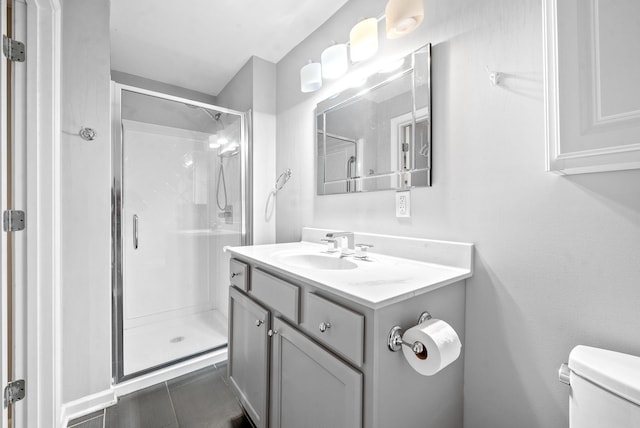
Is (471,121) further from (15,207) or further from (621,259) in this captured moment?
(15,207)

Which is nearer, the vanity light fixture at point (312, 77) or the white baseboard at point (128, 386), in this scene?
the white baseboard at point (128, 386)

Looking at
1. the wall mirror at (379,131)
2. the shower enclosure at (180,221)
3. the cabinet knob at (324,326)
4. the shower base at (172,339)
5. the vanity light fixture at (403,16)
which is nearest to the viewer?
the cabinet knob at (324,326)

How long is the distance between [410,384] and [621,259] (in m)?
0.68

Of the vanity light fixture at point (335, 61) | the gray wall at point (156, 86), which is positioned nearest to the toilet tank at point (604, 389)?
the vanity light fixture at point (335, 61)

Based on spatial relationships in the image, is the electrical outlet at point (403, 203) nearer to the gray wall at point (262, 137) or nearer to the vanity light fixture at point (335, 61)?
the vanity light fixture at point (335, 61)

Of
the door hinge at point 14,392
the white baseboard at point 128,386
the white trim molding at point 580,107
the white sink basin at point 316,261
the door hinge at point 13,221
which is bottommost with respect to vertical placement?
the white baseboard at point 128,386

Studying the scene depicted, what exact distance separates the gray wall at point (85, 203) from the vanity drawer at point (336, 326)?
1298 millimetres

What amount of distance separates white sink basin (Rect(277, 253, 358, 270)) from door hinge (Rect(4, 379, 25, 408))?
3.85ft

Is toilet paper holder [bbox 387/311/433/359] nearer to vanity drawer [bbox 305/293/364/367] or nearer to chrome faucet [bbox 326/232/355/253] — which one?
vanity drawer [bbox 305/293/364/367]

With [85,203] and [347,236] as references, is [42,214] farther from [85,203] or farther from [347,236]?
[347,236]

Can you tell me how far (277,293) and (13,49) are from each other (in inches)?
57.1

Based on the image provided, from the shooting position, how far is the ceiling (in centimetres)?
167

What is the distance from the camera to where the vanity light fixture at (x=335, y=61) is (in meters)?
1.53

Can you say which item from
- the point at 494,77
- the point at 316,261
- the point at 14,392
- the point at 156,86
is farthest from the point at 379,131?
the point at 156,86
